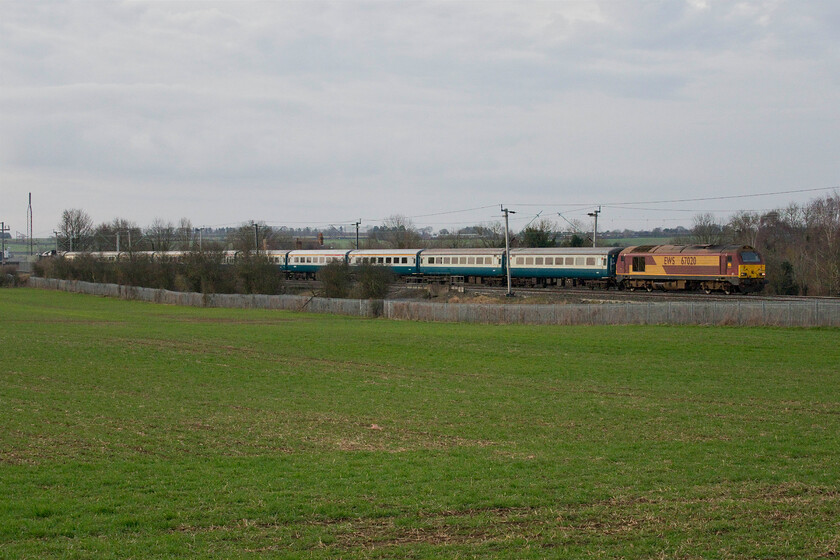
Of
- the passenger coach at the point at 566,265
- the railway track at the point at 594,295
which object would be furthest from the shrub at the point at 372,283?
the passenger coach at the point at 566,265

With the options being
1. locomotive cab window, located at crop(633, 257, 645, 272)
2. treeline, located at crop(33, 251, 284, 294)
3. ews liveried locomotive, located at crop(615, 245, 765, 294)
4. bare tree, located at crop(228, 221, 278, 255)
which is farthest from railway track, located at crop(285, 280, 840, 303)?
bare tree, located at crop(228, 221, 278, 255)

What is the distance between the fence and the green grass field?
7056 mm

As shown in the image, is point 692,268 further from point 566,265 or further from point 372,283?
point 372,283

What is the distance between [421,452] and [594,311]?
2964 cm

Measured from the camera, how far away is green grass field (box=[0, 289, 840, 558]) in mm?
9680

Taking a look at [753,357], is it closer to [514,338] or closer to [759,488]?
[514,338]

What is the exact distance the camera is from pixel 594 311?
4281 centimetres

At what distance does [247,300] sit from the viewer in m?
64.1

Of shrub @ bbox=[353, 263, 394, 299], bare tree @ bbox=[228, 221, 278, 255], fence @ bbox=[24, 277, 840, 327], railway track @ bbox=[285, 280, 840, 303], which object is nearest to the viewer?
fence @ bbox=[24, 277, 840, 327]

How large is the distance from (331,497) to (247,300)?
5422 cm

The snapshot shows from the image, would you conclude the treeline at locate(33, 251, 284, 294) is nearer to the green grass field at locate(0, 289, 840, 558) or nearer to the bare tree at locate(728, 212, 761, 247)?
the green grass field at locate(0, 289, 840, 558)

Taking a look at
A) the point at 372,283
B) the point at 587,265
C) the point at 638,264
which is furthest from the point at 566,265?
the point at 372,283

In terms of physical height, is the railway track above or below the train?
below

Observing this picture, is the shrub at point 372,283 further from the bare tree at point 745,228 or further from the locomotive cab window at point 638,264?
the bare tree at point 745,228
